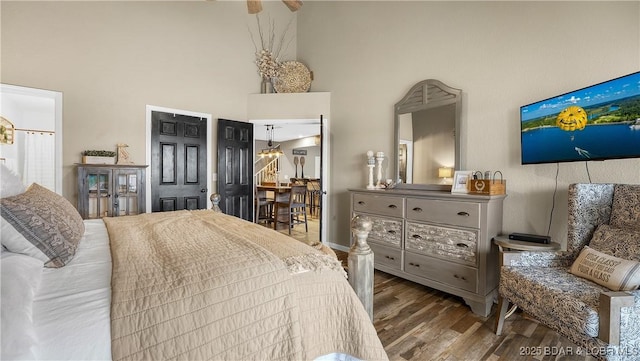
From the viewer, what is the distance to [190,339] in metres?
0.86

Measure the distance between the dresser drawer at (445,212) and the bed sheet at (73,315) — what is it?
240 centimetres

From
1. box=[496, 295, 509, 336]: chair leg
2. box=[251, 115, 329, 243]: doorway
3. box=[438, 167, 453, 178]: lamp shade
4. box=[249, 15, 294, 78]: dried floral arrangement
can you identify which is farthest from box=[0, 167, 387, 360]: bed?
box=[251, 115, 329, 243]: doorway

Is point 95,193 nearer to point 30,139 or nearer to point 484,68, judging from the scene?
point 30,139

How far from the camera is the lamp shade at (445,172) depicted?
2.93 m

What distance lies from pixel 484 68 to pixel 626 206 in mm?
1631

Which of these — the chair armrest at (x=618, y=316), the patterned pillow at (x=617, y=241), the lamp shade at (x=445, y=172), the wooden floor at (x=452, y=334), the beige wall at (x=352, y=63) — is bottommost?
the wooden floor at (x=452, y=334)

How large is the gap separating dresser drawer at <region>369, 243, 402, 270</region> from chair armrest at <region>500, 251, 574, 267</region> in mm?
1070

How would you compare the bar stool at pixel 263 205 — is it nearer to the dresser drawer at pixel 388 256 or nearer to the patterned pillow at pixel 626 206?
the dresser drawer at pixel 388 256

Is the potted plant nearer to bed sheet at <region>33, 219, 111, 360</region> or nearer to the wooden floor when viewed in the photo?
bed sheet at <region>33, 219, 111, 360</region>

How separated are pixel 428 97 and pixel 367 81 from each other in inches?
38.5

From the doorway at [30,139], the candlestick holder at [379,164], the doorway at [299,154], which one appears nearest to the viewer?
the candlestick holder at [379,164]

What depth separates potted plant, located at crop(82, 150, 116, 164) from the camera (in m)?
3.03

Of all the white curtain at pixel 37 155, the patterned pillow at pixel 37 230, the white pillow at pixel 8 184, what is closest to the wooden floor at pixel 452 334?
the patterned pillow at pixel 37 230

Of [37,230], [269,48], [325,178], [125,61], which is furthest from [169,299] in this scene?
[269,48]
